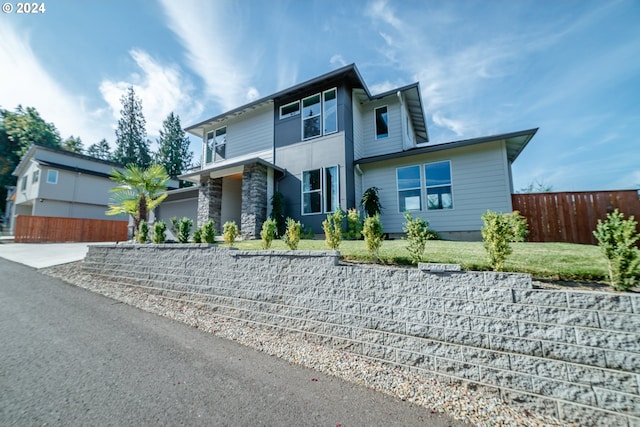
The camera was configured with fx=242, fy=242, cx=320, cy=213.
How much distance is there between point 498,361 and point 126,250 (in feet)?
Result: 27.1

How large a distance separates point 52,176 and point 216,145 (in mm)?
15907

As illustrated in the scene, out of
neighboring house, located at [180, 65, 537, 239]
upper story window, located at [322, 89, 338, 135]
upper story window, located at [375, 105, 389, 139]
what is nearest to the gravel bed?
neighboring house, located at [180, 65, 537, 239]

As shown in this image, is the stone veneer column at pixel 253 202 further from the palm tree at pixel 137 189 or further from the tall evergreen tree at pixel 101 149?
the tall evergreen tree at pixel 101 149

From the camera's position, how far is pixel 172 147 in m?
34.5

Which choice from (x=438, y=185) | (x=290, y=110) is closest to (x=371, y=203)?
(x=438, y=185)

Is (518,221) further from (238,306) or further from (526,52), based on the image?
(238,306)

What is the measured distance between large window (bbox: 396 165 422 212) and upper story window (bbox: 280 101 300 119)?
17.6ft

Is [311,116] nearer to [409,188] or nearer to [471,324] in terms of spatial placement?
[409,188]

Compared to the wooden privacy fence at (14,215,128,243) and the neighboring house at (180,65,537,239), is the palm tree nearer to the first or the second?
the neighboring house at (180,65,537,239)

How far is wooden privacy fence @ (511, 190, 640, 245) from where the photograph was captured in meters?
6.38

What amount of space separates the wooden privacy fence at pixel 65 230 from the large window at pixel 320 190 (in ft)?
51.0

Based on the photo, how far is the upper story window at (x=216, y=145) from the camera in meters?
13.1

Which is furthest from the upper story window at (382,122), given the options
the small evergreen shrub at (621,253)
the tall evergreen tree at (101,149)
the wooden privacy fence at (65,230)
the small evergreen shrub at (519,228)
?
the tall evergreen tree at (101,149)

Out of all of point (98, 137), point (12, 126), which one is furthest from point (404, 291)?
point (98, 137)
